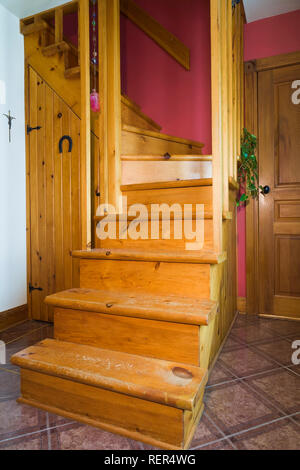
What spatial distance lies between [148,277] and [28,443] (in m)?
0.71

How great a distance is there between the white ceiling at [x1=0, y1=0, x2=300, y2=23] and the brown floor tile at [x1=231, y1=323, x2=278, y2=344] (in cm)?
237

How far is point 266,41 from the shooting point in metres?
2.32

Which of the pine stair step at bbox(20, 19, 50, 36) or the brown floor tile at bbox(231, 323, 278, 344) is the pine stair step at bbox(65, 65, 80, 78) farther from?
the brown floor tile at bbox(231, 323, 278, 344)

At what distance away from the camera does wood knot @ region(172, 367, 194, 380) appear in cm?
94

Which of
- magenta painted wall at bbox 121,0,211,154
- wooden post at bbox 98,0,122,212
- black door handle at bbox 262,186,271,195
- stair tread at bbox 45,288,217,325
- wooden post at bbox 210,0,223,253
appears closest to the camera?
stair tread at bbox 45,288,217,325

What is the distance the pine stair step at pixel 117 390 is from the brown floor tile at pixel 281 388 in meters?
0.33

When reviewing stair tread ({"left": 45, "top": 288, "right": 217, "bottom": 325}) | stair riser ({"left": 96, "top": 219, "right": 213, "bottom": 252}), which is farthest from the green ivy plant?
stair tread ({"left": 45, "top": 288, "right": 217, "bottom": 325})

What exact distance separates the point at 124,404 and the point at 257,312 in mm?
1729

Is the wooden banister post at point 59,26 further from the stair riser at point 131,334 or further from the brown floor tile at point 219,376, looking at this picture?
the brown floor tile at point 219,376

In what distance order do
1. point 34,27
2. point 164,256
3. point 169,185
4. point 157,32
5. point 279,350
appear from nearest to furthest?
1. point 164,256
2. point 169,185
3. point 279,350
4. point 34,27
5. point 157,32

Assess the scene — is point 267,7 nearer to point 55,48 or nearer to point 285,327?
point 55,48

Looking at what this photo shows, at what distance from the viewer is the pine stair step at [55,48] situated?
6.86 ft

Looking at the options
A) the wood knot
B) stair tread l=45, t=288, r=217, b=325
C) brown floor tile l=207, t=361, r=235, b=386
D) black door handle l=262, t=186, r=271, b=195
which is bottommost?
brown floor tile l=207, t=361, r=235, b=386

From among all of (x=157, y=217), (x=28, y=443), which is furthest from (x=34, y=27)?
(x=28, y=443)
